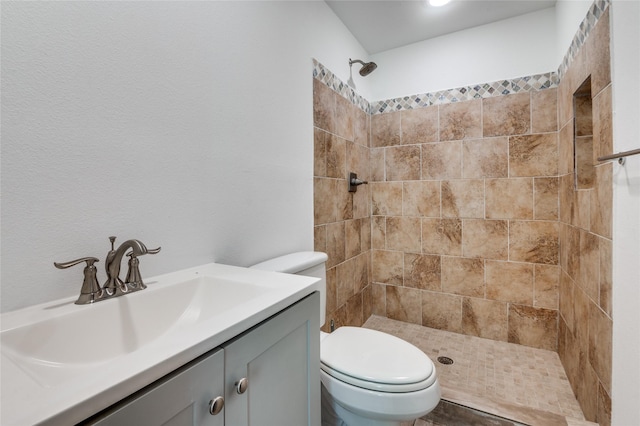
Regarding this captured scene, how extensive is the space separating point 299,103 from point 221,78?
1.85 ft

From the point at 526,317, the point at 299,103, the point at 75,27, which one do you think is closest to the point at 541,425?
the point at 526,317

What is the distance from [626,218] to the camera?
1038 millimetres

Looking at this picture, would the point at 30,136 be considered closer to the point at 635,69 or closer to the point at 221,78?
the point at 221,78

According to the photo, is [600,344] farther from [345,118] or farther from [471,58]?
[471,58]

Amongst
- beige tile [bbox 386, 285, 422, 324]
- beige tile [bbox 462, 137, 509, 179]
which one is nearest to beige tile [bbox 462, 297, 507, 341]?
beige tile [bbox 386, 285, 422, 324]

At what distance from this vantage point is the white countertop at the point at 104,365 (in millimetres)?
360

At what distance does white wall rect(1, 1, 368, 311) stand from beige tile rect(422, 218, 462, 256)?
1.35 meters

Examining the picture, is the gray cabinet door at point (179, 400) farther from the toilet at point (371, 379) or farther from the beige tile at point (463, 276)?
the beige tile at point (463, 276)

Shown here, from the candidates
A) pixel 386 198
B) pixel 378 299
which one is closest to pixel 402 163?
pixel 386 198


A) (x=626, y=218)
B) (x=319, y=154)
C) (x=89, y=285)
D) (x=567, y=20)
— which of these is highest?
(x=567, y=20)

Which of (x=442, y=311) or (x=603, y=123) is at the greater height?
(x=603, y=123)

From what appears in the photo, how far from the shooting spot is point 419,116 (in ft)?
7.76

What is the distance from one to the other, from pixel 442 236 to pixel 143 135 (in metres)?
2.14

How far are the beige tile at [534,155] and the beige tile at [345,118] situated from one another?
1.15 meters
